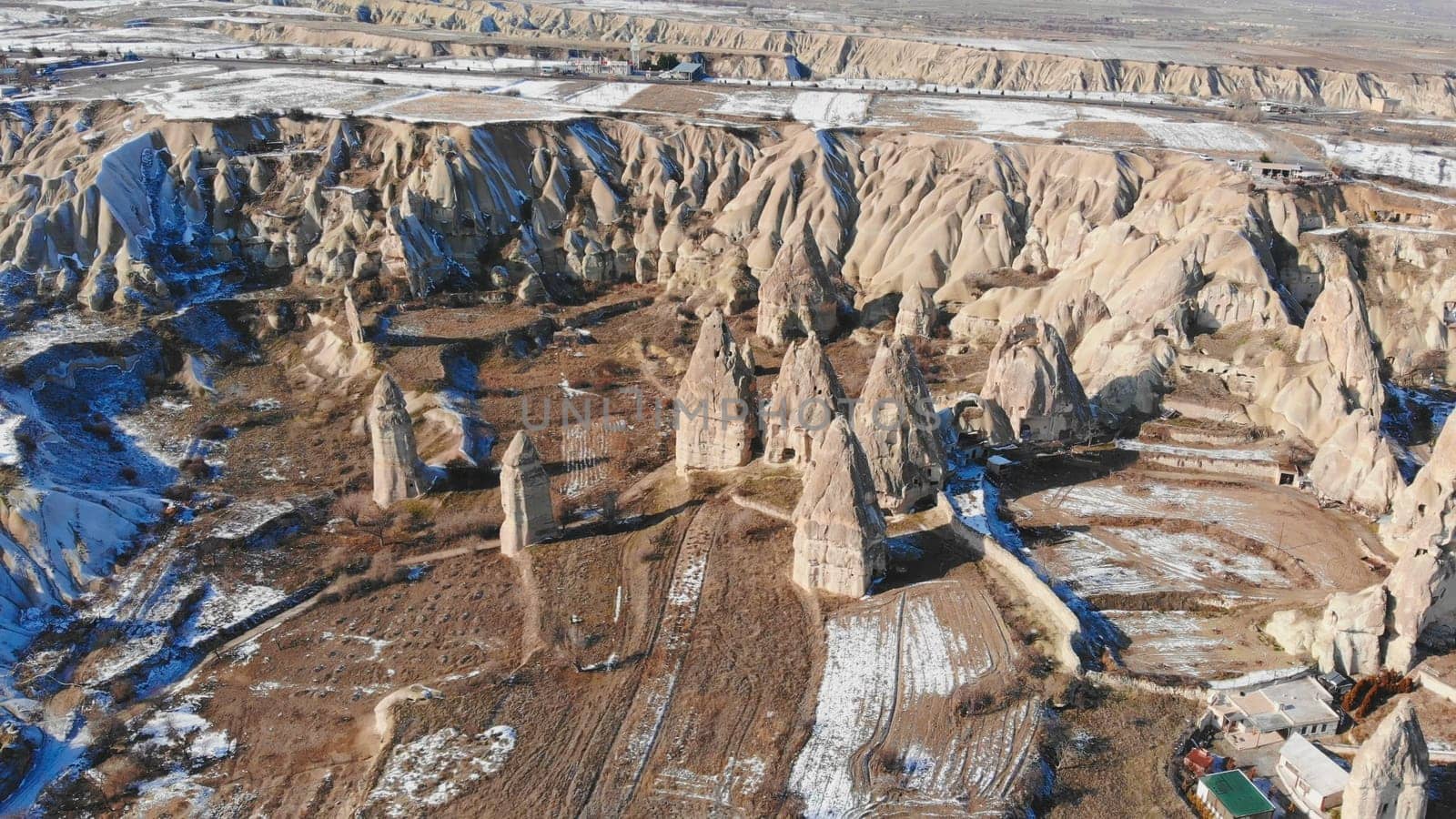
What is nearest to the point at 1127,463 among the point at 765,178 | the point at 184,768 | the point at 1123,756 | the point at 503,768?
the point at 1123,756

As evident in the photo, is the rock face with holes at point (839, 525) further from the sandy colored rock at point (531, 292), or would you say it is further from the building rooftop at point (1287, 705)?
the sandy colored rock at point (531, 292)

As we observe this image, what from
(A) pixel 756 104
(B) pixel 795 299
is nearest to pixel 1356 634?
(B) pixel 795 299

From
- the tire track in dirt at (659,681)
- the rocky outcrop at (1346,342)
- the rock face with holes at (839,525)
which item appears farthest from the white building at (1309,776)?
the rocky outcrop at (1346,342)

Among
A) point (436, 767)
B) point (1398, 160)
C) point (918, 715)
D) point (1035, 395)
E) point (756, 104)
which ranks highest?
point (756, 104)

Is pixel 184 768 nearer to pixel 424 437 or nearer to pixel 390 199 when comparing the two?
pixel 424 437

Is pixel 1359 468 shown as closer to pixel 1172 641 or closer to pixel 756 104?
pixel 1172 641

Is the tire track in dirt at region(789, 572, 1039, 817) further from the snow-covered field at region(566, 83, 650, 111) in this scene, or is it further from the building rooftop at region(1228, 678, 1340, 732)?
the snow-covered field at region(566, 83, 650, 111)

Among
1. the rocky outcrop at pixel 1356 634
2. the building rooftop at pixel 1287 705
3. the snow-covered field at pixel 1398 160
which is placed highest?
the snow-covered field at pixel 1398 160

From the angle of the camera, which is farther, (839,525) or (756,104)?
(756,104)
